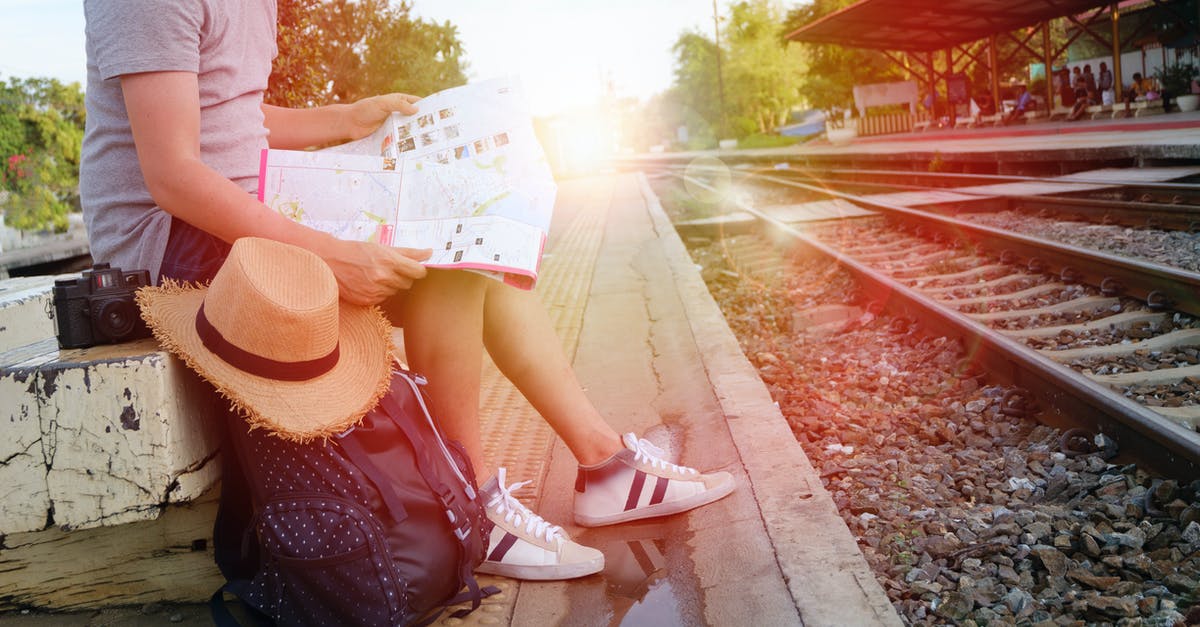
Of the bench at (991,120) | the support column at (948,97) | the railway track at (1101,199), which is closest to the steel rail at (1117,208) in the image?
the railway track at (1101,199)

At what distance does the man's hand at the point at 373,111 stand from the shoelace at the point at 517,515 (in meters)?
0.96

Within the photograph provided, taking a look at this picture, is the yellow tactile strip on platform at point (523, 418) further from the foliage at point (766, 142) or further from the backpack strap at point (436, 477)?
the foliage at point (766, 142)

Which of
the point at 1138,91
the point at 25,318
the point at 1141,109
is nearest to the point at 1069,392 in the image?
the point at 25,318

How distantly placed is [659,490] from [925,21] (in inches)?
983

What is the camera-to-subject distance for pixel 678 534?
2514 millimetres

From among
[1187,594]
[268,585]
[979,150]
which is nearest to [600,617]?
[268,585]

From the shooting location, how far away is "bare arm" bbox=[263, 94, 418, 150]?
93.7 inches

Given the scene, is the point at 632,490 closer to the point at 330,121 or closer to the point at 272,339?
the point at 272,339

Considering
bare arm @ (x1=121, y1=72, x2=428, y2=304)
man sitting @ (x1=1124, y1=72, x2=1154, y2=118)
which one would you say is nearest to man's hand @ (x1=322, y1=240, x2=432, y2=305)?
bare arm @ (x1=121, y1=72, x2=428, y2=304)

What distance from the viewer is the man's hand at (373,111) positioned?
7.73ft

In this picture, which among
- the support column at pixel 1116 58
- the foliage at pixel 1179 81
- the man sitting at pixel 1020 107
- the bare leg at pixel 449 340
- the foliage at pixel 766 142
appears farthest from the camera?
the foliage at pixel 766 142

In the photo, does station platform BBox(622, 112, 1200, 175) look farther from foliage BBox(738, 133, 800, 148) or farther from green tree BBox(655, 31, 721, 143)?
green tree BBox(655, 31, 721, 143)

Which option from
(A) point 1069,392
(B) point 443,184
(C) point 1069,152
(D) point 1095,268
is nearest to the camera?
(B) point 443,184

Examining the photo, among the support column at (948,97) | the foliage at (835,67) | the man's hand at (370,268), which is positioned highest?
the foliage at (835,67)
